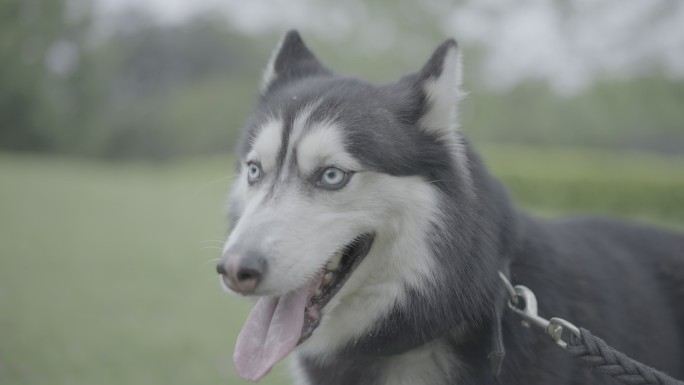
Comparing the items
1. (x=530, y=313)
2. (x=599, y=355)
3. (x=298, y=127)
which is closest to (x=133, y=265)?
(x=298, y=127)

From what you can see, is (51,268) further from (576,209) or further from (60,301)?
(576,209)

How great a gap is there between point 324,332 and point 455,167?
3.20 ft

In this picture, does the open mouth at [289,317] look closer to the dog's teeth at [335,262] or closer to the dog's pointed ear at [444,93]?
the dog's teeth at [335,262]

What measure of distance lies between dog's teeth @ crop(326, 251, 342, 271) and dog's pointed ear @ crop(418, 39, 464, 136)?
2.33 ft

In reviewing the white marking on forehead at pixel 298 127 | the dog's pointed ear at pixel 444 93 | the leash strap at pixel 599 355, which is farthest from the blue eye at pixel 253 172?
the leash strap at pixel 599 355

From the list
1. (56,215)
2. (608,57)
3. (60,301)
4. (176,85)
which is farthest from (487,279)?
(176,85)

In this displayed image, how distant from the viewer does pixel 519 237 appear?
8.85ft

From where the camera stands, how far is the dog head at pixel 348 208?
230 cm

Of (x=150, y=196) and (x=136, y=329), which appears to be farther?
(x=150, y=196)

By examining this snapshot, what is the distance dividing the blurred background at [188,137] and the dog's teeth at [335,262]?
62 cm

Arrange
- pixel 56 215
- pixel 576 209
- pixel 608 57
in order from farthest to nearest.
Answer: pixel 608 57
pixel 576 209
pixel 56 215

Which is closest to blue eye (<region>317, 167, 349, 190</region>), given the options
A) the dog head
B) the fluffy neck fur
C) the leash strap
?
the dog head

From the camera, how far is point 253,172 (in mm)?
2654

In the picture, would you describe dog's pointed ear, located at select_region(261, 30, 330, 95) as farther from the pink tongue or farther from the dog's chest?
the dog's chest
